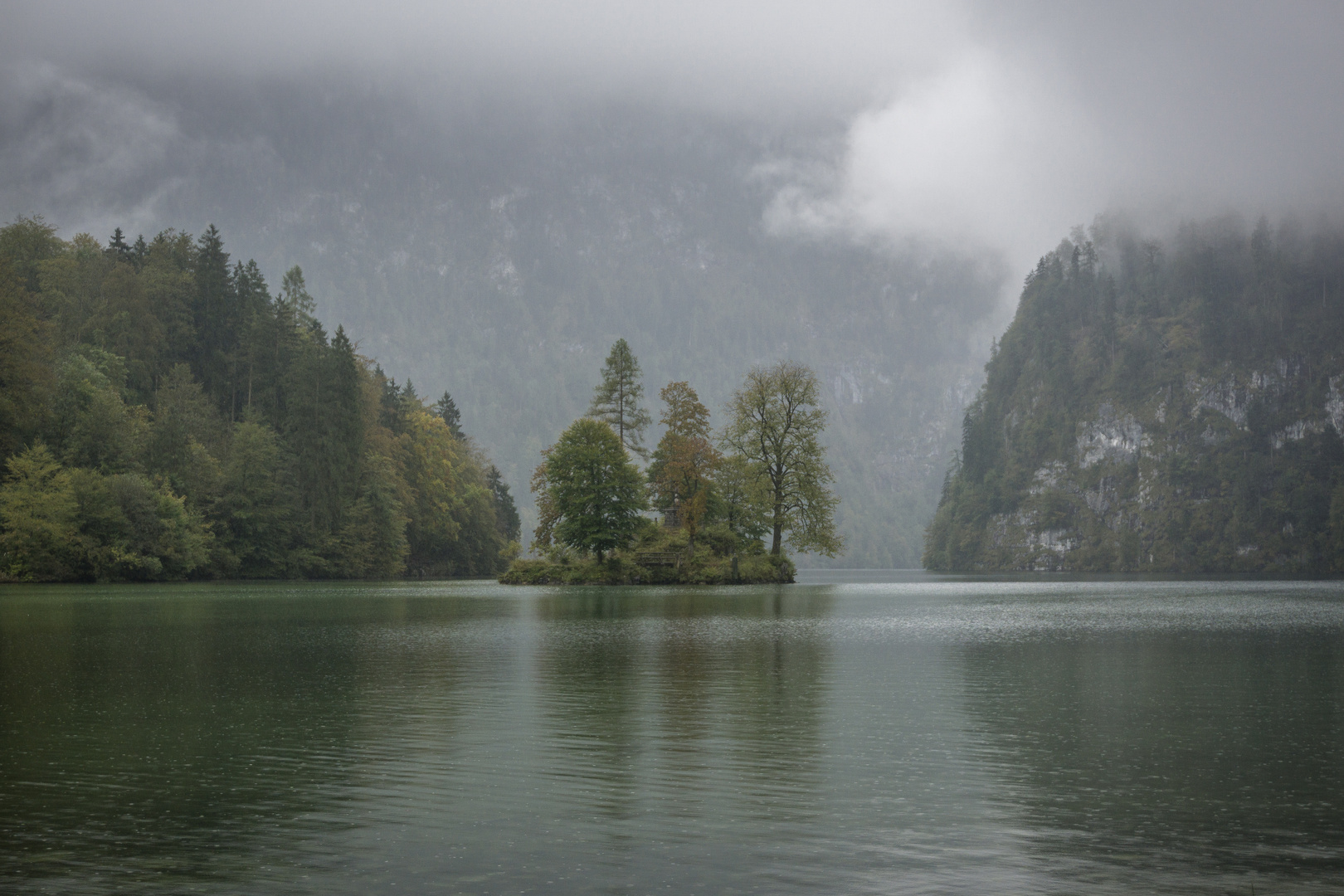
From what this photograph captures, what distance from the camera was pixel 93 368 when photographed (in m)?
98.4

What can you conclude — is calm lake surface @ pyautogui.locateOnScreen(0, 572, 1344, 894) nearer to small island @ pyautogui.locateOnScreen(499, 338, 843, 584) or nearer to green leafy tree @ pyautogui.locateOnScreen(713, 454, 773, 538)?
green leafy tree @ pyautogui.locateOnScreen(713, 454, 773, 538)

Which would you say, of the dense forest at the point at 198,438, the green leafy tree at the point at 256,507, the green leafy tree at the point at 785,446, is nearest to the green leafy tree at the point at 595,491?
the green leafy tree at the point at 785,446

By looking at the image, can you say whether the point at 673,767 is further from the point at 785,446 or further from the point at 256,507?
the point at 256,507

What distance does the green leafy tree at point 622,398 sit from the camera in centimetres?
10925

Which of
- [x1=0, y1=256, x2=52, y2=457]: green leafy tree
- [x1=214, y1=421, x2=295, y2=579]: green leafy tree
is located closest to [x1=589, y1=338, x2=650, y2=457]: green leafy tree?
[x1=214, y1=421, x2=295, y2=579]: green leafy tree

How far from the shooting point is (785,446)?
92.6 meters

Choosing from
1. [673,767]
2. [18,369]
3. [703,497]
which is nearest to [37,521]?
[18,369]

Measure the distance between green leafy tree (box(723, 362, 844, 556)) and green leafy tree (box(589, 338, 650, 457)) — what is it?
18.4 meters

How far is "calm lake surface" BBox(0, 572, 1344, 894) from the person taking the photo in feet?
36.8

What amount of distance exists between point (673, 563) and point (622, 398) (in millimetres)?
22717

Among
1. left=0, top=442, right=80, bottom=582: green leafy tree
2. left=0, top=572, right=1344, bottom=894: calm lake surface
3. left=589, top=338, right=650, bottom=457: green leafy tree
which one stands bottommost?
left=0, top=572, right=1344, bottom=894: calm lake surface

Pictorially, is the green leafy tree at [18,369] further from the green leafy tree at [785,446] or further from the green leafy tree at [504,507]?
the green leafy tree at [504,507]

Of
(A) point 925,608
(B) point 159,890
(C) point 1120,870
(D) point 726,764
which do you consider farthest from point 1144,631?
(B) point 159,890

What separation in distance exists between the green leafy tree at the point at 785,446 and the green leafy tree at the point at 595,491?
9.21 metres
